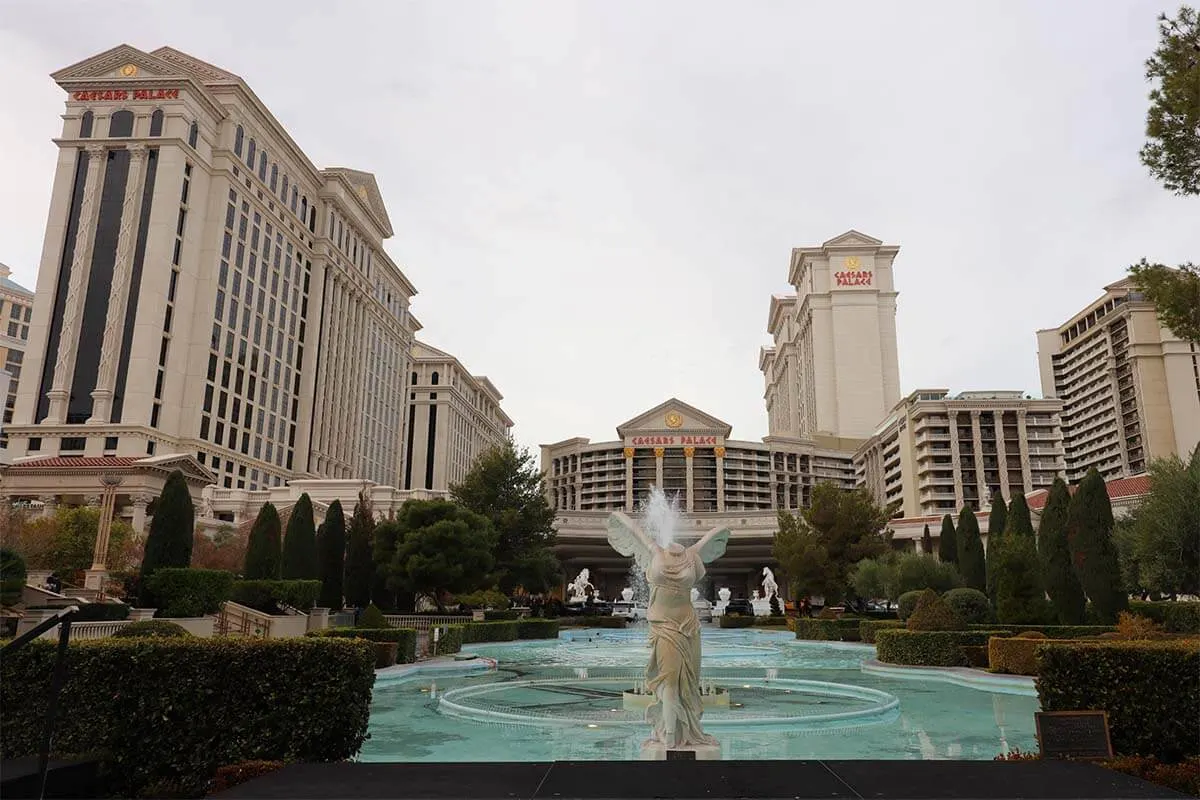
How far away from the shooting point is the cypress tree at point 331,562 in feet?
116

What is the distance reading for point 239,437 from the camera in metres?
73.3

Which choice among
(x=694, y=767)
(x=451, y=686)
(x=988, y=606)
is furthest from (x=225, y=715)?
(x=988, y=606)

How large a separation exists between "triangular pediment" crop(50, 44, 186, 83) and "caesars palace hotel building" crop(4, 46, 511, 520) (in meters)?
0.15

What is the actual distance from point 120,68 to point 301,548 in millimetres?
59036

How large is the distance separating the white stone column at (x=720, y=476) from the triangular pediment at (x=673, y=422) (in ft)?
9.75

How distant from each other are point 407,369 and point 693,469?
47.7 meters

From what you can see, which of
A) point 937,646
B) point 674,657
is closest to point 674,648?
point 674,657

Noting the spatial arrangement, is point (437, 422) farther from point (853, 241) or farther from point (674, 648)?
point (674, 648)

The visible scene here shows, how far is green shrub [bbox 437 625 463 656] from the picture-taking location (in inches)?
1049

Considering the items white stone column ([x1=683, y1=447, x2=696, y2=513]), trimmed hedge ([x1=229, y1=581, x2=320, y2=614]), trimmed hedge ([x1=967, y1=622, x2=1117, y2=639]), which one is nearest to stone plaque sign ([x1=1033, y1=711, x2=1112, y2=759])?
trimmed hedge ([x1=967, y1=622, x2=1117, y2=639])

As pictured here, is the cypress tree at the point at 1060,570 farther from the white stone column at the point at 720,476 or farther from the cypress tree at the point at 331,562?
the white stone column at the point at 720,476

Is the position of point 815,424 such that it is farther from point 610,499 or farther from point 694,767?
point 694,767

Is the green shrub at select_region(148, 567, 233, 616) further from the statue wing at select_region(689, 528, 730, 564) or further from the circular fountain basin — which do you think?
the statue wing at select_region(689, 528, 730, 564)

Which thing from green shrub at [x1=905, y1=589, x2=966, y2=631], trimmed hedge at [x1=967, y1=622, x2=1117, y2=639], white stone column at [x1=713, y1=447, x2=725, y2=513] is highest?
white stone column at [x1=713, y1=447, x2=725, y2=513]
